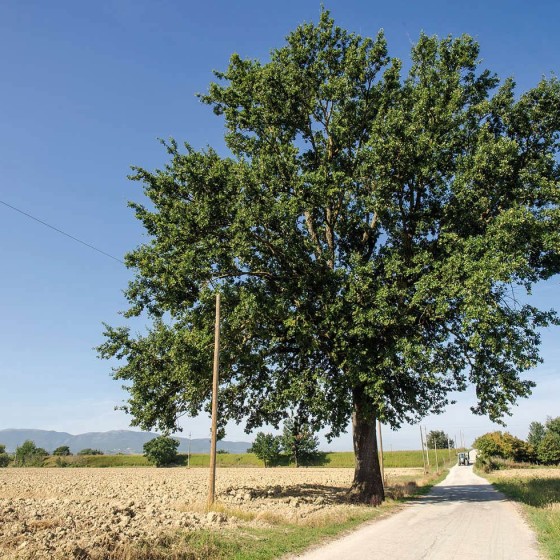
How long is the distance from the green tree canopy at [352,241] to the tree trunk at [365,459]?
10cm

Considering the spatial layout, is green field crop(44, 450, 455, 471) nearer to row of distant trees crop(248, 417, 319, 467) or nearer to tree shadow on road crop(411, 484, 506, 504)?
row of distant trees crop(248, 417, 319, 467)

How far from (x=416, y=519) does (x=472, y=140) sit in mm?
17028

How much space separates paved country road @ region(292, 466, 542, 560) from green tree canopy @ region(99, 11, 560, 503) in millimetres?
4646

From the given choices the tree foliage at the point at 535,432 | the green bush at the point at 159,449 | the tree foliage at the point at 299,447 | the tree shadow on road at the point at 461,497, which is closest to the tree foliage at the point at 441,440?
the tree foliage at the point at 535,432

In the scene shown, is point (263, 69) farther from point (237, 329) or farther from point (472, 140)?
point (237, 329)

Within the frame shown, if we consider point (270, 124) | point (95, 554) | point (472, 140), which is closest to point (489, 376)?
point (472, 140)

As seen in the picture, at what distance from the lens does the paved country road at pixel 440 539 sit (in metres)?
11.6

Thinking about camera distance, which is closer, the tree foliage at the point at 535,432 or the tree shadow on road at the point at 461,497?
the tree shadow on road at the point at 461,497

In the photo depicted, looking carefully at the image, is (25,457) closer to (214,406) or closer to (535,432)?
(214,406)

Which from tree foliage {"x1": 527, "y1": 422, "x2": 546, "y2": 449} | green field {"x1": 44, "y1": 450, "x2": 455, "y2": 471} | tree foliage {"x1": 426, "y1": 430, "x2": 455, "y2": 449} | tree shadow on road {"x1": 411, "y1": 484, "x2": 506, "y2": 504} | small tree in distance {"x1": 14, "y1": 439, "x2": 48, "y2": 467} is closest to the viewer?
tree shadow on road {"x1": 411, "y1": 484, "x2": 506, "y2": 504}

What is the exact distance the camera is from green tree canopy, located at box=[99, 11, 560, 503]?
20047 mm

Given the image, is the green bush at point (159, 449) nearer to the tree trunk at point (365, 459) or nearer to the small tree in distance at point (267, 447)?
→ the small tree in distance at point (267, 447)

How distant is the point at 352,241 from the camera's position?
25.6m

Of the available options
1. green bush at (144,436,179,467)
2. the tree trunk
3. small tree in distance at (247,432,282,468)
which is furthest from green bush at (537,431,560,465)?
the tree trunk
